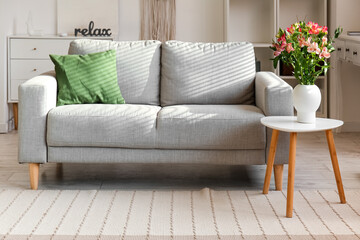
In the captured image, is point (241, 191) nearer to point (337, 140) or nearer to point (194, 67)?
point (194, 67)

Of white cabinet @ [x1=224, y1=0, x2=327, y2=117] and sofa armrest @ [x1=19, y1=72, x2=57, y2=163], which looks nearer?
sofa armrest @ [x1=19, y1=72, x2=57, y2=163]

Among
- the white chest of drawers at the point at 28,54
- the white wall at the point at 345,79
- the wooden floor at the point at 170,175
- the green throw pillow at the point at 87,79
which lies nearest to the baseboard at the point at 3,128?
the white chest of drawers at the point at 28,54

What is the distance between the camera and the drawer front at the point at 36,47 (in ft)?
18.3

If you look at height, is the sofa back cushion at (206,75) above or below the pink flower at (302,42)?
below

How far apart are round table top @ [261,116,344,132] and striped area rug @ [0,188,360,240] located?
17.1 inches

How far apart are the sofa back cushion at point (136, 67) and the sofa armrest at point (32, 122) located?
69 centimetres

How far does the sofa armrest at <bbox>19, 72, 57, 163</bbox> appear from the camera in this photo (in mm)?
3650

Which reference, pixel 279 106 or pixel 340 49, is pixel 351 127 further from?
pixel 279 106

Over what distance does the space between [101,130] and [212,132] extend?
648 mm

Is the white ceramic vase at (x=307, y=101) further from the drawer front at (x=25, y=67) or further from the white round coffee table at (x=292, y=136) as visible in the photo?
the drawer front at (x=25, y=67)

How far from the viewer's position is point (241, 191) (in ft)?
12.1

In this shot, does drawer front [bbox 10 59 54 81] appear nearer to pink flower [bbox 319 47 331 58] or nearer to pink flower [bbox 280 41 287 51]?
pink flower [bbox 280 41 287 51]

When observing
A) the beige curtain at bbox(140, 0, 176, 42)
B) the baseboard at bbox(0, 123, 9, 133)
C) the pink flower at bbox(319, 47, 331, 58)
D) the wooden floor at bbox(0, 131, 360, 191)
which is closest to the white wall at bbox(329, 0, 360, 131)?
the wooden floor at bbox(0, 131, 360, 191)

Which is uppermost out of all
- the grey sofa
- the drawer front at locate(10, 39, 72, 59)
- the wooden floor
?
the drawer front at locate(10, 39, 72, 59)
